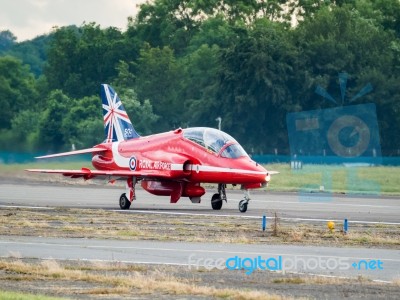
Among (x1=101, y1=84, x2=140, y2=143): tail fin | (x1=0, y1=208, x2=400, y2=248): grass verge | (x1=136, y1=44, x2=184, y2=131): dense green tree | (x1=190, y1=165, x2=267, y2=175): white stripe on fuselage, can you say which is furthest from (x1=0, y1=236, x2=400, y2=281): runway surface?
(x1=136, y1=44, x2=184, y2=131): dense green tree

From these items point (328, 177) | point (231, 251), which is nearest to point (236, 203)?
point (328, 177)

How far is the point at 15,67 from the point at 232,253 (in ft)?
256

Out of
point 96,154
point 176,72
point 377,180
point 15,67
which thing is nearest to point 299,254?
point 96,154

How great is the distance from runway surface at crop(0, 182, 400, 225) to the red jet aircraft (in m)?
0.63

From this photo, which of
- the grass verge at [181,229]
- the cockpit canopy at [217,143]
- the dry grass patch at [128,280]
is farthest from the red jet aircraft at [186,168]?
the dry grass patch at [128,280]

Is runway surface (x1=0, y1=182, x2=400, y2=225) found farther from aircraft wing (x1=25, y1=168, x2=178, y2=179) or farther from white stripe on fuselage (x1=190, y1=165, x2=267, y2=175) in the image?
white stripe on fuselage (x1=190, y1=165, x2=267, y2=175)

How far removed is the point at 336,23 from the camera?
9081 centimetres

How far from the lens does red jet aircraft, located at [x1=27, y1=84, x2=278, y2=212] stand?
35.1m

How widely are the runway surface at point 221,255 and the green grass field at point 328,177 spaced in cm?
2736

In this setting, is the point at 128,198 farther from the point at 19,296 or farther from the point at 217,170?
the point at 19,296

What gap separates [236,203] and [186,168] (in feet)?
18.9

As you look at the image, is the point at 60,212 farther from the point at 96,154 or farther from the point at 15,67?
the point at 15,67

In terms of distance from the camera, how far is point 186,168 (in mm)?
35594

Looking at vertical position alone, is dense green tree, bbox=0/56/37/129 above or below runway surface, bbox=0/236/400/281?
above
